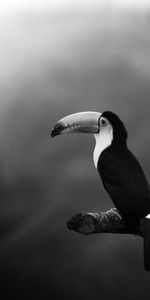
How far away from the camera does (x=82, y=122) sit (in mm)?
2645

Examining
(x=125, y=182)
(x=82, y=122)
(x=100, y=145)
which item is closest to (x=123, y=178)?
(x=125, y=182)

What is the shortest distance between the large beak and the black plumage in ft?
0.17

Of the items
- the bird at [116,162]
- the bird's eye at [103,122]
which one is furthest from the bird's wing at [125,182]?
the bird's eye at [103,122]

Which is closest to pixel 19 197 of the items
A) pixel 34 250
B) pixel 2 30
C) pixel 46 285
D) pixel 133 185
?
pixel 34 250

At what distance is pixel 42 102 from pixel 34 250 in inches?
27.1

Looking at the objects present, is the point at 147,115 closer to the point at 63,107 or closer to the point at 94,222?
the point at 63,107

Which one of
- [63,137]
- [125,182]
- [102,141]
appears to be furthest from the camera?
[63,137]

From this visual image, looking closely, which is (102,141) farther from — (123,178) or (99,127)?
(123,178)

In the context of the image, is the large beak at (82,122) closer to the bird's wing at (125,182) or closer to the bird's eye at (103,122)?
the bird's eye at (103,122)

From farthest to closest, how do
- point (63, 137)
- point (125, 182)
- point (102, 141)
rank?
point (63, 137)
point (102, 141)
point (125, 182)

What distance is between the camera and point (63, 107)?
2.82 meters

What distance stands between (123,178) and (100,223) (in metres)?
0.23

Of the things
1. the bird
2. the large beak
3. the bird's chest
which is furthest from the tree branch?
the large beak

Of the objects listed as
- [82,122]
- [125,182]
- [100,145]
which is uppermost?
[82,122]
